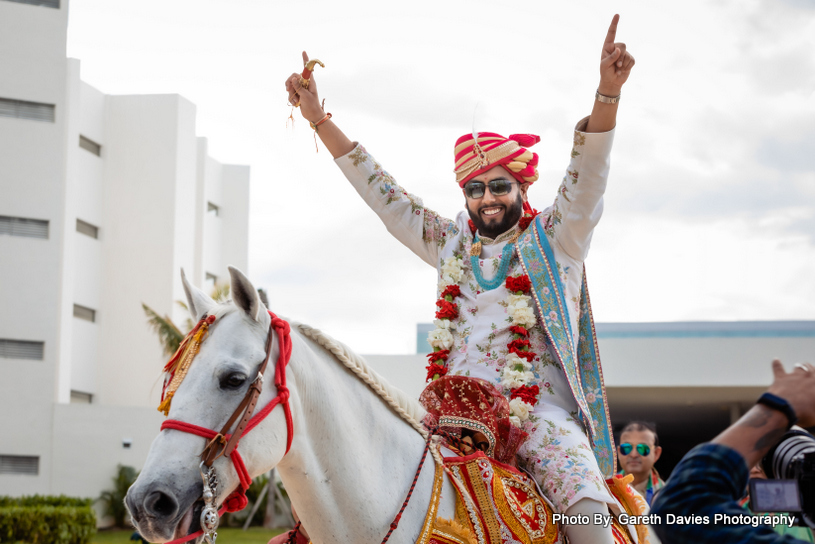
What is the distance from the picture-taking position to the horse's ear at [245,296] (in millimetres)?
2832

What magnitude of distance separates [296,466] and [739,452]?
1.70 meters

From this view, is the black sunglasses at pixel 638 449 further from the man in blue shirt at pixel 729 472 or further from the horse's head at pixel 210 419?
the man in blue shirt at pixel 729 472

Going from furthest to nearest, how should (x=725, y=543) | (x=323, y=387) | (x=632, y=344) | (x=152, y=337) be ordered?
(x=152, y=337), (x=632, y=344), (x=323, y=387), (x=725, y=543)

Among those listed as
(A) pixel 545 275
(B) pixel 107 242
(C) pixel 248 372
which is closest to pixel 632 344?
(A) pixel 545 275

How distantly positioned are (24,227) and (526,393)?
27.0m

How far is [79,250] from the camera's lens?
1219 inches

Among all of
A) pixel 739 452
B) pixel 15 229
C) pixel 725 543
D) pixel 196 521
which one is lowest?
pixel 196 521

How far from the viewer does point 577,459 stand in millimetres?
3449

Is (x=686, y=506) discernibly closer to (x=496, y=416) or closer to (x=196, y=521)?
(x=196, y=521)

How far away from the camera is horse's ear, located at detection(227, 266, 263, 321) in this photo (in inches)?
111

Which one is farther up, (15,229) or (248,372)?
(15,229)

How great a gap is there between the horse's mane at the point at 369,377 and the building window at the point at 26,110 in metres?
27.5

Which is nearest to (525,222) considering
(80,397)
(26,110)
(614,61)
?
(614,61)

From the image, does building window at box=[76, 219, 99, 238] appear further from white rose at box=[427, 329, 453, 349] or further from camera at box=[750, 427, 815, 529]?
camera at box=[750, 427, 815, 529]
